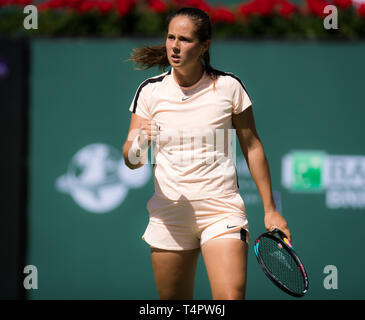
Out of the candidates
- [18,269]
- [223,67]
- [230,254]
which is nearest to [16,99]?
[18,269]

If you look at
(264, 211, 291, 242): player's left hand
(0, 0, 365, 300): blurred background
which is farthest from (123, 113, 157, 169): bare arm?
(0, 0, 365, 300): blurred background

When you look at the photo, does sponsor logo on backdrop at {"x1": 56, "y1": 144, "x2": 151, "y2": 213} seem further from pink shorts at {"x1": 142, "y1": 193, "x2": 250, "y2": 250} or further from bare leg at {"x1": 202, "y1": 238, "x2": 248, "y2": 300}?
bare leg at {"x1": 202, "y1": 238, "x2": 248, "y2": 300}

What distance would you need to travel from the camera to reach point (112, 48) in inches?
219

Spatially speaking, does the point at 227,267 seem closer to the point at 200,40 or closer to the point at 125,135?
the point at 200,40

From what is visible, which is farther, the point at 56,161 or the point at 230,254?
the point at 56,161

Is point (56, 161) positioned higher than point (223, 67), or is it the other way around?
point (223, 67)

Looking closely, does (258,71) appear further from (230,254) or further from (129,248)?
(230,254)

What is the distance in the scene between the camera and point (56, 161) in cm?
546

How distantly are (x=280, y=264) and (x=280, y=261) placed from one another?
0.6 inches

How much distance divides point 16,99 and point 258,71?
2.24m

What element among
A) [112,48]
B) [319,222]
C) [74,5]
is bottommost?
[319,222]

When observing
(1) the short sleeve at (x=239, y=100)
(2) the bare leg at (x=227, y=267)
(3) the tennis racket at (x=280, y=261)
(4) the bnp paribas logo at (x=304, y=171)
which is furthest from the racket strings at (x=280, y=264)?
(4) the bnp paribas logo at (x=304, y=171)

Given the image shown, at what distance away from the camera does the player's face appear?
2.72 meters

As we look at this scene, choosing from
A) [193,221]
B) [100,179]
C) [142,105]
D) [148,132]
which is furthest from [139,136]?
[100,179]
